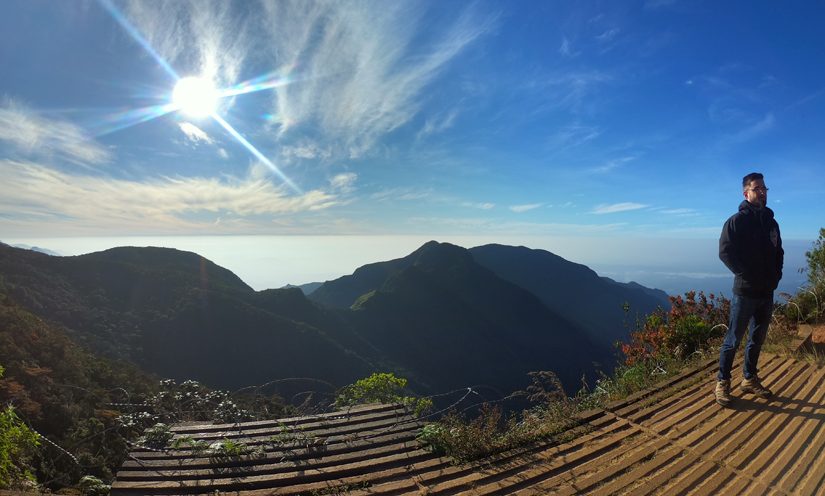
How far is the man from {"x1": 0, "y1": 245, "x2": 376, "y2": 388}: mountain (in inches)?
2682

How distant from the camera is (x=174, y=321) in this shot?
70.1 meters

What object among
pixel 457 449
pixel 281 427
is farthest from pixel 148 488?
pixel 457 449

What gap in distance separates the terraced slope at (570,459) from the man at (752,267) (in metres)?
0.42

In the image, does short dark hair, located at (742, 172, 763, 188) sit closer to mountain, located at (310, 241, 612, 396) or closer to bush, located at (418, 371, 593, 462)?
bush, located at (418, 371, 593, 462)

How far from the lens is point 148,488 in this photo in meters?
2.92

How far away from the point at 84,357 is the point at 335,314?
245 ft

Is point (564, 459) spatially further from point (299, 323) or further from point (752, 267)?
point (299, 323)

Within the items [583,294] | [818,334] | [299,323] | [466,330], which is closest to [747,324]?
[818,334]

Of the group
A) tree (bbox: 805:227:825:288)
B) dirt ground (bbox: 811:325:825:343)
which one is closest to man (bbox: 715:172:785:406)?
dirt ground (bbox: 811:325:825:343)

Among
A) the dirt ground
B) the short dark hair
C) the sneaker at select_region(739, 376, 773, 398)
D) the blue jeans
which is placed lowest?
the sneaker at select_region(739, 376, 773, 398)

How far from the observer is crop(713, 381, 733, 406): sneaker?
12.6 feet

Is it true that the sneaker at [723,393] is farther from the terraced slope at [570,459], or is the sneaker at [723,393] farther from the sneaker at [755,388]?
the sneaker at [755,388]

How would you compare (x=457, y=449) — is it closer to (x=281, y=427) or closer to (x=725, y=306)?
(x=281, y=427)

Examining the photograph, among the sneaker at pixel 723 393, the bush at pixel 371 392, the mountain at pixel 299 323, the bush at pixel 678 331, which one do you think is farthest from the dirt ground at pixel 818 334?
the mountain at pixel 299 323
